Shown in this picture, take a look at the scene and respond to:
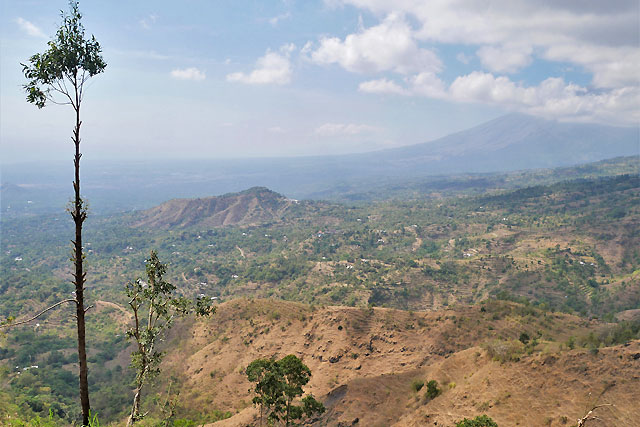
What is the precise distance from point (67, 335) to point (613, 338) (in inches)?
2629

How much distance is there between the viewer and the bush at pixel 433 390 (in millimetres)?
21219

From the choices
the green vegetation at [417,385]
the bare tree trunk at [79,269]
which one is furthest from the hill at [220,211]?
the bare tree trunk at [79,269]

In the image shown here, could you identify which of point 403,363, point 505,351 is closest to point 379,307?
point 403,363

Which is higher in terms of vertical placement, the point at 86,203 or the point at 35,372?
the point at 86,203

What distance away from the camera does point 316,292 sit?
59.5 meters

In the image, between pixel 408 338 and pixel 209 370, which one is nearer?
pixel 408 338

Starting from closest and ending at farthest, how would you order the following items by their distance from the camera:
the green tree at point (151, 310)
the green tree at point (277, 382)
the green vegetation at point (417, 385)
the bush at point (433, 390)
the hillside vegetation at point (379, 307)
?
the green tree at point (151, 310) < the green tree at point (277, 382) < the hillside vegetation at point (379, 307) < the bush at point (433, 390) < the green vegetation at point (417, 385)

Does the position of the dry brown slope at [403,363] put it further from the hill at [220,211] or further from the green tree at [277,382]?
the hill at [220,211]

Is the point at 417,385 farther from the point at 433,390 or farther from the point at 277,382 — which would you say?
the point at 277,382

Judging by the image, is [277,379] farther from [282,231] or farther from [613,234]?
[282,231]

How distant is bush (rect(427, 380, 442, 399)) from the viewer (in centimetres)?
2122

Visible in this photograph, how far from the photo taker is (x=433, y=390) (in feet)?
69.9

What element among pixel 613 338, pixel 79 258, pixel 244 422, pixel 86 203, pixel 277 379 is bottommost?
pixel 244 422

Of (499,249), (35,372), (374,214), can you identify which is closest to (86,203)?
(35,372)
